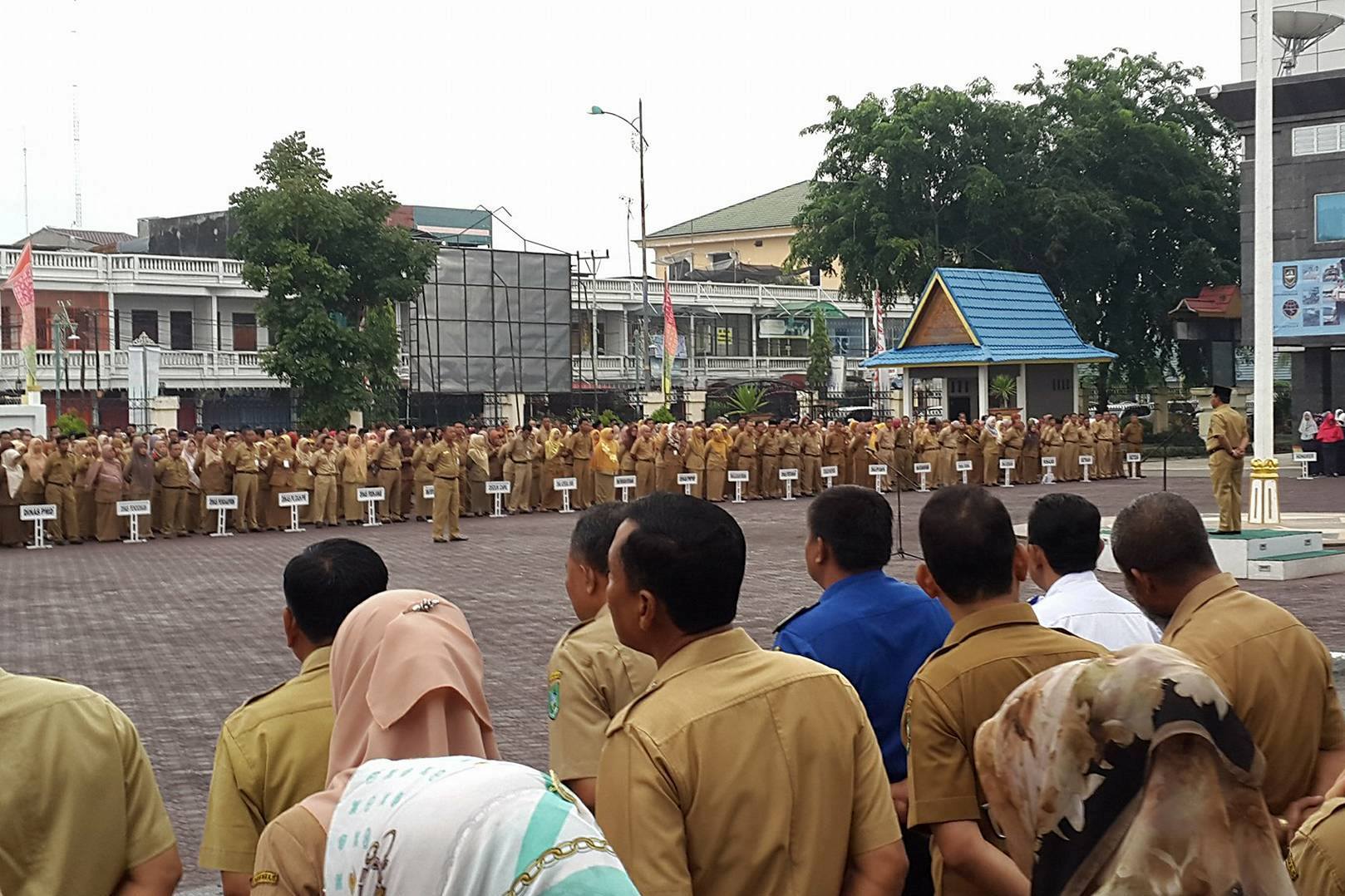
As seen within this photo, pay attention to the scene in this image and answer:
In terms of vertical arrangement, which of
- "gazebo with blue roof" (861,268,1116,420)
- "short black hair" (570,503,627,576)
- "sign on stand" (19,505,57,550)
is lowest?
"sign on stand" (19,505,57,550)

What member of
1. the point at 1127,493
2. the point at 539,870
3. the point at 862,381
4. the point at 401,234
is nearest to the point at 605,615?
the point at 539,870

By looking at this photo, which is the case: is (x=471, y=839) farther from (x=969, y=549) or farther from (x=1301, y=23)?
(x=1301, y=23)

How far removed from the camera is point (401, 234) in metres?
38.3

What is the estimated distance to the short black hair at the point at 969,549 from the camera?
3.65m

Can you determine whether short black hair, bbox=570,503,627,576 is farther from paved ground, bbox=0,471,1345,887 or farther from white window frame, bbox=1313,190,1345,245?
white window frame, bbox=1313,190,1345,245

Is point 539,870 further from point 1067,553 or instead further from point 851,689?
point 1067,553

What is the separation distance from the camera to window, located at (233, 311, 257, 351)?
165 feet

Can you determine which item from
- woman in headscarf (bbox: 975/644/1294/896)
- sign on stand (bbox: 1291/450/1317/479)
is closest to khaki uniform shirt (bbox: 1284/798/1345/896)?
woman in headscarf (bbox: 975/644/1294/896)

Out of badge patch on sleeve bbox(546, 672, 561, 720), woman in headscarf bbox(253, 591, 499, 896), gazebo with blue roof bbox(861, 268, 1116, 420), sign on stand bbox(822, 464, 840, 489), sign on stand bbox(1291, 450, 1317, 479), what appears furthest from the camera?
gazebo with blue roof bbox(861, 268, 1116, 420)

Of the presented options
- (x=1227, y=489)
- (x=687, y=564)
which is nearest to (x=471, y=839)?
(x=687, y=564)

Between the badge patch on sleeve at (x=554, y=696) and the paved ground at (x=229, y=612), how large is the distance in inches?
129

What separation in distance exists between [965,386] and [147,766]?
37.9 m

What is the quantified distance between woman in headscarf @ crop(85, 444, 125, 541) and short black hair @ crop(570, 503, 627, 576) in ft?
69.6

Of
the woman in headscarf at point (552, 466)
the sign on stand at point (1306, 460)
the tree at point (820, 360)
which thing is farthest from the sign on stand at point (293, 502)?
the tree at point (820, 360)
